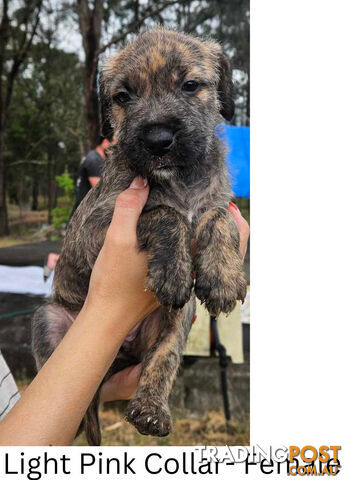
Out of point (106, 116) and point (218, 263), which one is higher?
point (106, 116)

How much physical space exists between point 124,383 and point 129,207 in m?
0.73

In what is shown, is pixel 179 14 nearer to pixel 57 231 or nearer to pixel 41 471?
pixel 57 231

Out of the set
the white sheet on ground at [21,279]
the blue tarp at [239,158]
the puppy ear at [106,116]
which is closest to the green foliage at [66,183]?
the white sheet on ground at [21,279]

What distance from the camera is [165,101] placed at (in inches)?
53.0

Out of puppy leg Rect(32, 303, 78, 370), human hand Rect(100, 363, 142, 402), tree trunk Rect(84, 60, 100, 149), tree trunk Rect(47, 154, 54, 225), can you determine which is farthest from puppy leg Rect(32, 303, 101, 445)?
tree trunk Rect(47, 154, 54, 225)

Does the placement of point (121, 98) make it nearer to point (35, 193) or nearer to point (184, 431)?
point (35, 193)

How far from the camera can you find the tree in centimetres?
240

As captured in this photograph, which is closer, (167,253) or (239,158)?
(167,253)

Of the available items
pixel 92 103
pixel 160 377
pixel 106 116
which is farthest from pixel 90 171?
pixel 160 377

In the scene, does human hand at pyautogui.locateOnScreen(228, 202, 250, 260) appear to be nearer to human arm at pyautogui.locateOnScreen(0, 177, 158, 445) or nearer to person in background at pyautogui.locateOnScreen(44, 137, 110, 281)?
human arm at pyautogui.locateOnScreen(0, 177, 158, 445)

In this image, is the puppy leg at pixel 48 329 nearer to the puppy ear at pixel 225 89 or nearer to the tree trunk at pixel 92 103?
the tree trunk at pixel 92 103
